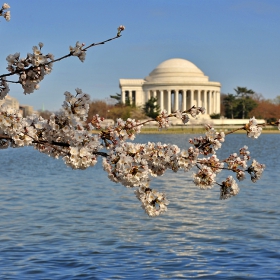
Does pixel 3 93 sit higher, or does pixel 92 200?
pixel 3 93

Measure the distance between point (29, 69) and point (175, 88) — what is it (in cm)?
12024

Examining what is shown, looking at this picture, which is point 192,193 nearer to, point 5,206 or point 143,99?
point 5,206

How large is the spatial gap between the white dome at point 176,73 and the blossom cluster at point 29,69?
119753mm

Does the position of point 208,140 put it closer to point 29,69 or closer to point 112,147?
point 112,147

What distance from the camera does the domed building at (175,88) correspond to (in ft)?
419

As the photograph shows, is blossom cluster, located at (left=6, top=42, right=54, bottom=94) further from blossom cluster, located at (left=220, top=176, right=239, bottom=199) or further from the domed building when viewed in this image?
the domed building

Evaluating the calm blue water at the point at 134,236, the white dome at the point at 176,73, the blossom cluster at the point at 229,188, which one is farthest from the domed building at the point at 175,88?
the blossom cluster at the point at 229,188

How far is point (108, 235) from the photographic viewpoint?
555 inches

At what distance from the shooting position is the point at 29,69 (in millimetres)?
7012

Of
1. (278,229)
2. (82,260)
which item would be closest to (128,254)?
(82,260)

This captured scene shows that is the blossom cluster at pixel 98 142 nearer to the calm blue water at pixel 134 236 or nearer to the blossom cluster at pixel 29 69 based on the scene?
the blossom cluster at pixel 29 69

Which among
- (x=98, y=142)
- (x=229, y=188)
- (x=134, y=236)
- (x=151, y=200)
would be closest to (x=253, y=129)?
(x=229, y=188)

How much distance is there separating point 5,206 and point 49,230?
464cm

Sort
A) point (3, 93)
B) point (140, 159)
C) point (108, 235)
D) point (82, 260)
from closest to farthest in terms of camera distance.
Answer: point (140, 159)
point (3, 93)
point (82, 260)
point (108, 235)
